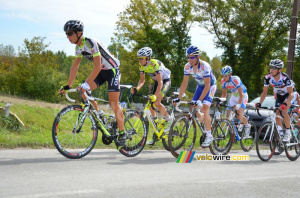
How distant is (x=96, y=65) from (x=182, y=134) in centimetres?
263

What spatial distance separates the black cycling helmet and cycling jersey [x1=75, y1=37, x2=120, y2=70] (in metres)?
0.22

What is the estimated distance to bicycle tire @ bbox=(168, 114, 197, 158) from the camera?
26.1 ft

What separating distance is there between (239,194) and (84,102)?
3172 millimetres

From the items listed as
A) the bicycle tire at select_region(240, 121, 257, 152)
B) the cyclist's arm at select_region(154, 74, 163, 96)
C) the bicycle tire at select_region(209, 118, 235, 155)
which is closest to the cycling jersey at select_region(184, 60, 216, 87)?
the cyclist's arm at select_region(154, 74, 163, 96)

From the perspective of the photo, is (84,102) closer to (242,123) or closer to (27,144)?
(27,144)

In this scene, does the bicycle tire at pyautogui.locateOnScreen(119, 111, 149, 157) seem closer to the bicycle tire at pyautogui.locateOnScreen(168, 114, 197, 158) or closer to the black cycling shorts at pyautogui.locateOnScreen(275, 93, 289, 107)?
the bicycle tire at pyautogui.locateOnScreen(168, 114, 197, 158)

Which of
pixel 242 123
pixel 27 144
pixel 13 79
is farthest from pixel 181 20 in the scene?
pixel 27 144

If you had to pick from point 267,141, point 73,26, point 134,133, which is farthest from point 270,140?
point 73,26

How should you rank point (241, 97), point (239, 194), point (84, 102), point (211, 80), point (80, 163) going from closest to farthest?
point (239, 194), point (80, 163), point (84, 102), point (211, 80), point (241, 97)

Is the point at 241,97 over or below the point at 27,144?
over

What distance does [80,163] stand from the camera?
6.39 metres

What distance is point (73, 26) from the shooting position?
6426mm

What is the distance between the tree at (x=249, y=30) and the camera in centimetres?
4191

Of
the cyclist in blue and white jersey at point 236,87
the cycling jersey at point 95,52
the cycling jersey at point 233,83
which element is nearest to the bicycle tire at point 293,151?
the cyclist in blue and white jersey at point 236,87
